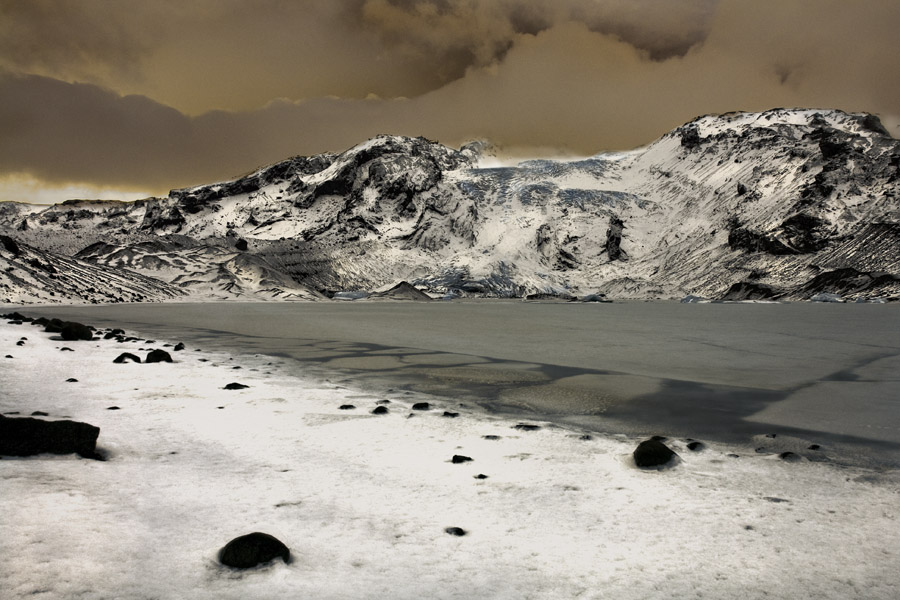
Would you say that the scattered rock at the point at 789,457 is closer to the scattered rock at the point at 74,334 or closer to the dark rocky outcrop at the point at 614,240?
the scattered rock at the point at 74,334

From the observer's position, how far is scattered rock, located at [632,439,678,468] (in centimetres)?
445

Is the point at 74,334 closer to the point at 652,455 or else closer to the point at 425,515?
the point at 425,515

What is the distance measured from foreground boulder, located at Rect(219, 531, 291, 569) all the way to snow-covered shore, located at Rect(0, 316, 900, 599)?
2.5 inches

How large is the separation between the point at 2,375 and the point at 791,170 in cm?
14558

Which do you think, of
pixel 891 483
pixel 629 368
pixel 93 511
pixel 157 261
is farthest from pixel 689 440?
pixel 157 261

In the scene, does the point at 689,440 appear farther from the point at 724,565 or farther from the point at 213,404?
the point at 213,404

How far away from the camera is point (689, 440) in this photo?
17.5 feet

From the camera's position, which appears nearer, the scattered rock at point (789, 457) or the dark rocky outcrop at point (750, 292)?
the scattered rock at point (789, 457)

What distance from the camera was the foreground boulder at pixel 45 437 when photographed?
3.96 meters

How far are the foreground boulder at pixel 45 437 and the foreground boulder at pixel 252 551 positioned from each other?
214 cm

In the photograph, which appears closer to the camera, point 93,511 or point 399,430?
point 93,511

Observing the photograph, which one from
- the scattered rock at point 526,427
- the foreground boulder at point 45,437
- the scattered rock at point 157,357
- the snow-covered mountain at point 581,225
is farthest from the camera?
the snow-covered mountain at point 581,225

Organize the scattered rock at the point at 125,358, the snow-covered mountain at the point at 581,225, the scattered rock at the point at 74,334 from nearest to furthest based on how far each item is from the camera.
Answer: the scattered rock at the point at 125,358, the scattered rock at the point at 74,334, the snow-covered mountain at the point at 581,225

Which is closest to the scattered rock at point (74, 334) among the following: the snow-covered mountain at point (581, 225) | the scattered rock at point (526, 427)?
the scattered rock at point (526, 427)
